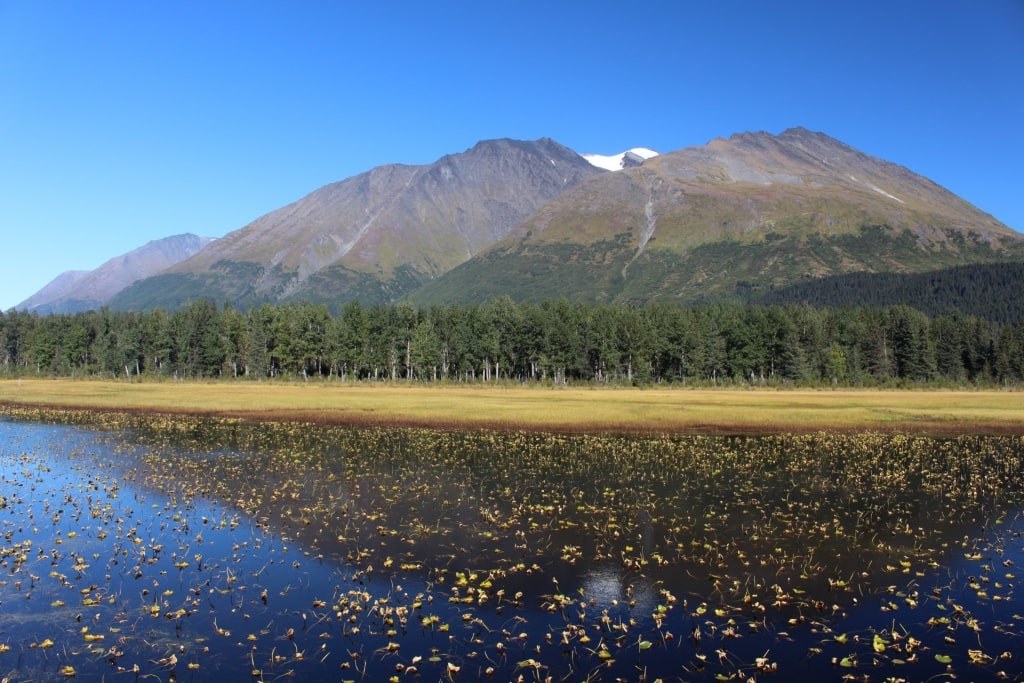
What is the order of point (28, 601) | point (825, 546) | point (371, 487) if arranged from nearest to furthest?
point (28, 601), point (825, 546), point (371, 487)

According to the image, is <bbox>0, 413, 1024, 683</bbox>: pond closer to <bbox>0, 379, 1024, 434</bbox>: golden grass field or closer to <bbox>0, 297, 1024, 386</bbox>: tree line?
<bbox>0, 379, 1024, 434</bbox>: golden grass field

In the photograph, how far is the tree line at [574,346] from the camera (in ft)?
439

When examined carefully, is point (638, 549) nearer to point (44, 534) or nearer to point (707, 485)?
point (707, 485)

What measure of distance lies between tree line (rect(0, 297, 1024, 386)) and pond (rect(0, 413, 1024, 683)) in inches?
3709

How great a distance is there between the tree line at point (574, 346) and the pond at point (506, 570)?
94.2 meters

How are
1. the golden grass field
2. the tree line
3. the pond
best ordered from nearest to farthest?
the pond → the golden grass field → the tree line

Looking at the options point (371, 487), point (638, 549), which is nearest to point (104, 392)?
point (371, 487)

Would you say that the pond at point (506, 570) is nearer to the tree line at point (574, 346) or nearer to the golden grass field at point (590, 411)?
the golden grass field at point (590, 411)

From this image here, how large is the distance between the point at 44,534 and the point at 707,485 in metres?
30.3

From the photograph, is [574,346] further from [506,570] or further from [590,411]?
[506,570]

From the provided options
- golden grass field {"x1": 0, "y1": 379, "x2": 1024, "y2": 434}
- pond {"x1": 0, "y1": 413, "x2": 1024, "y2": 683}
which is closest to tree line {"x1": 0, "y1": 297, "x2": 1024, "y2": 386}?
golden grass field {"x1": 0, "y1": 379, "x2": 1024, "y2": 434}

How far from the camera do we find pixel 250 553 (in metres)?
22.1

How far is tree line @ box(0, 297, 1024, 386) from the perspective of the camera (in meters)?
134

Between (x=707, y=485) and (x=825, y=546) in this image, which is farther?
(x=707, y=485)
